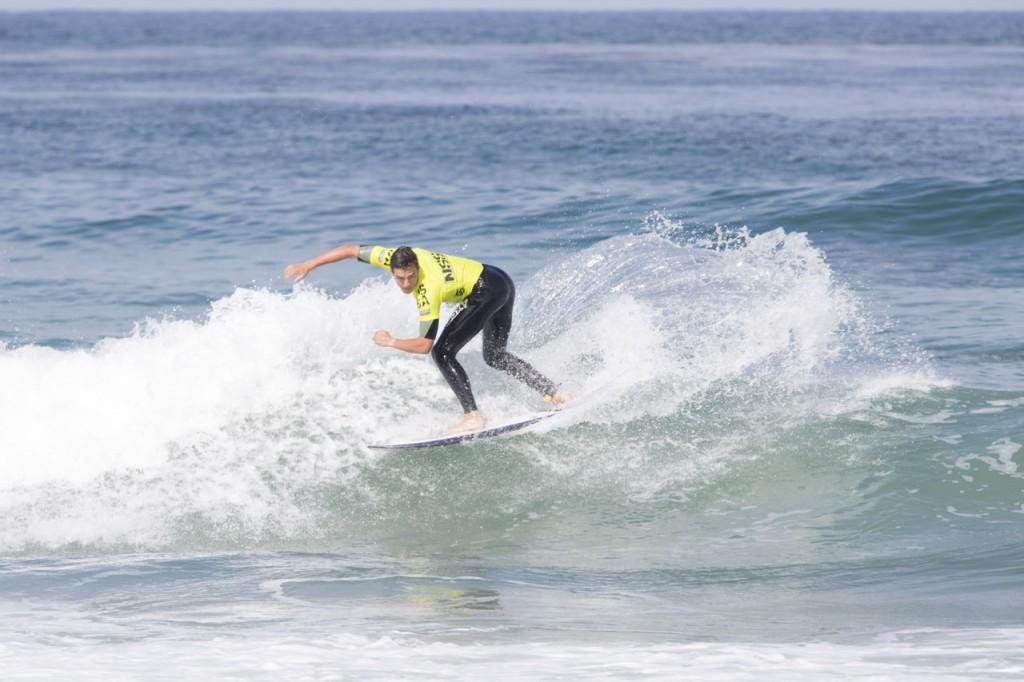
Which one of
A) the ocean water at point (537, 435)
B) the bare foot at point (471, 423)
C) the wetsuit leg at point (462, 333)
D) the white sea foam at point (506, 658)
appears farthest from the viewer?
the bare foot at point (471, 423)

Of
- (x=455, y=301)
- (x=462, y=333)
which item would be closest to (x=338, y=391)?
(x=462, y=333)

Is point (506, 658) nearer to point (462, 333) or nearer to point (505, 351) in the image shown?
point (462, 333)

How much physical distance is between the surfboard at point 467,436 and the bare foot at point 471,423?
69 millimetres

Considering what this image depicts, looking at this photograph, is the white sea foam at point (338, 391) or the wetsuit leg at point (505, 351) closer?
the white sea foam at point (338, 391)

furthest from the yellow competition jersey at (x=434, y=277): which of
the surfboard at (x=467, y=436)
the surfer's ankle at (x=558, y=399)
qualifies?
the surfer's ankle at (x=558, y=399)

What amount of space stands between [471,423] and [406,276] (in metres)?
1.57

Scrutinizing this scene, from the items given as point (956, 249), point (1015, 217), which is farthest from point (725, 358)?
point (1015, 217)

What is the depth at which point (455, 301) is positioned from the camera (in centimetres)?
971

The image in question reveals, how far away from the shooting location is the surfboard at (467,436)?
9750 mm

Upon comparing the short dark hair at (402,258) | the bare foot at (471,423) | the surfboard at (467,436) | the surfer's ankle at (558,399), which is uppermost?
the short dark hair at (402,258)

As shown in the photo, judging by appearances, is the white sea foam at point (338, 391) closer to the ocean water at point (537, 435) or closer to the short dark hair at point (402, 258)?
the ocean water at point (537, 435)

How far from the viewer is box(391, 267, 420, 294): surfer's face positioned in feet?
29.1

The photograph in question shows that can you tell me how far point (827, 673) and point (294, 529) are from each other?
4.27m

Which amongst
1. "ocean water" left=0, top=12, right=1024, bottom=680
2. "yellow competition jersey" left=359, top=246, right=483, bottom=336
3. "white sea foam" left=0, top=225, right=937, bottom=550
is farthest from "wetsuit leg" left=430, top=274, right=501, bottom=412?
"white sea foam" left=0, top=225, right=937, bottom=550
